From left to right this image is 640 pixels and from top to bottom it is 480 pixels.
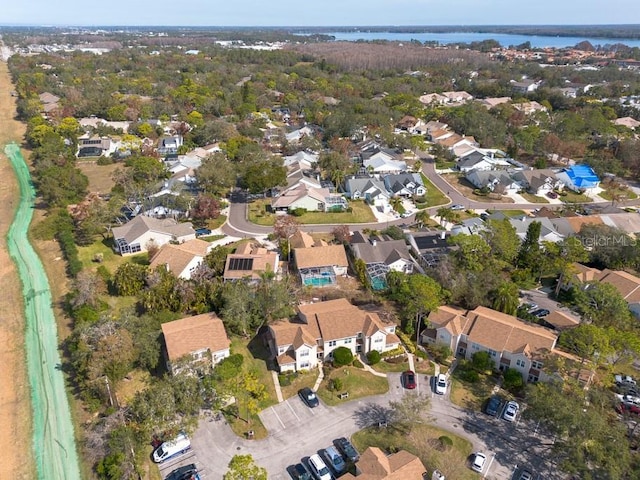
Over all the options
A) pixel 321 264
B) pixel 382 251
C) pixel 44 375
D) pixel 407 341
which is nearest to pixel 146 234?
pixel 44 375

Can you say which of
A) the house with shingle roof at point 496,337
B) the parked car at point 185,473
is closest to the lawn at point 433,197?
the house with shingle roof at point 496,337

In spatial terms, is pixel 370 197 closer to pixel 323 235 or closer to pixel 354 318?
pixel 323 235

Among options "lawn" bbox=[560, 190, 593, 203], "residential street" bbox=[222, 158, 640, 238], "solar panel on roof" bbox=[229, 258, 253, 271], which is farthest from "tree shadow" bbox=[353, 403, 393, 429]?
"lawn" bbox=[560, 190, 593, 203]

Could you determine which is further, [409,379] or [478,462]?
[409,379]

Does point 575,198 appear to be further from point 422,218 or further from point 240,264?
point 240,264

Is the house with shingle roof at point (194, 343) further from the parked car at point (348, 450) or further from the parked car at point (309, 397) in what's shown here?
the parked car at point (348, 450)

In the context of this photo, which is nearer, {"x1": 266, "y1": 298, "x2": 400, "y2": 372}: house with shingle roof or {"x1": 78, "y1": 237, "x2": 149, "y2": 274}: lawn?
{"x1": 266, "y1": 298, "x2": 400, "y2": 372}: house with shingle roof

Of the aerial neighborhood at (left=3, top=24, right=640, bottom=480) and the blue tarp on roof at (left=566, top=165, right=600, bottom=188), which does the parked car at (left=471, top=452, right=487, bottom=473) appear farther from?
the blue tarp on roof at (left=566, top=165, right=600, bottom=188)
